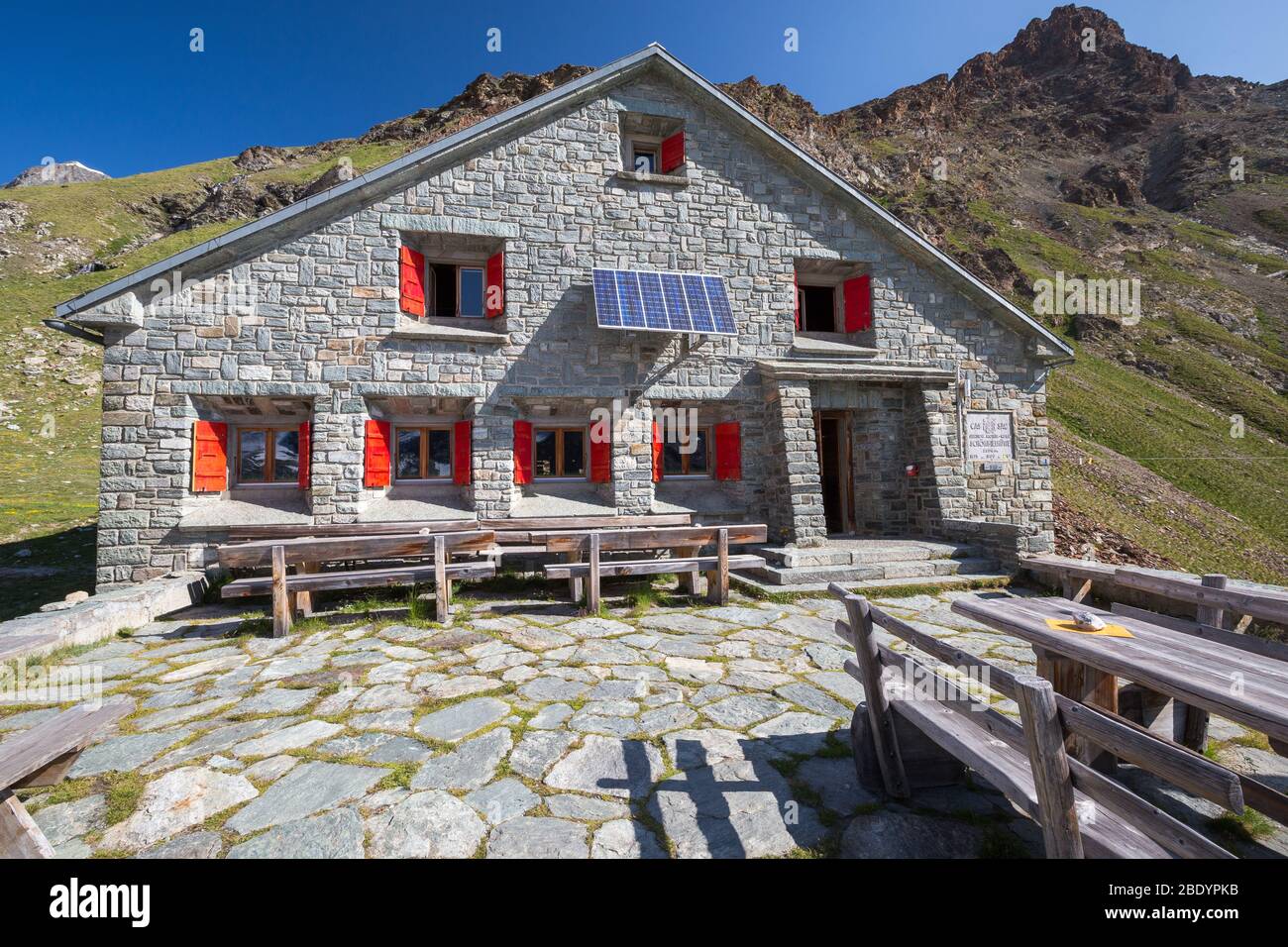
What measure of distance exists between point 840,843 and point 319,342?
948cm

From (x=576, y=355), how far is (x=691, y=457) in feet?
9.75

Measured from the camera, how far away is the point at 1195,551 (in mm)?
12984

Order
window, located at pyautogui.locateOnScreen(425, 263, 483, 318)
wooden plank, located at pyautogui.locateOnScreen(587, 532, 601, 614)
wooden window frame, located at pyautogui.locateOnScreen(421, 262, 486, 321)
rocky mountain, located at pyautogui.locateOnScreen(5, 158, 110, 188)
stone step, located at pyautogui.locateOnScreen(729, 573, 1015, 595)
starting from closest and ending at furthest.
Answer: wooden plank, located at pyautogui.locateOnScreen(587, 532, 601, 614) → stone step, located at pyautogui.locateOnScreen(729, 573, 1015, 595) → wooden window frame, located at pyautogui.locateOnScreen(421, 262, 486, 321) → window, located at pyautogui.locateOnScreen(425, 263, 483, 318) → rocky mountain, located at pyautogui.locateOnScreen(5, 158, 110, 188)

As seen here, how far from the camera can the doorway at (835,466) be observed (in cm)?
1097

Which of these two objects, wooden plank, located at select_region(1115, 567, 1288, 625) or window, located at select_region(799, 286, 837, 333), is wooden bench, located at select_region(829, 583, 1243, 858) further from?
window, located at select_region(799, 286, 837, 333)

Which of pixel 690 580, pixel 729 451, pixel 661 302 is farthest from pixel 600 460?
pixel 690 580

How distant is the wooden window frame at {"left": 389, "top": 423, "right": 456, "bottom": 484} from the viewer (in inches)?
363

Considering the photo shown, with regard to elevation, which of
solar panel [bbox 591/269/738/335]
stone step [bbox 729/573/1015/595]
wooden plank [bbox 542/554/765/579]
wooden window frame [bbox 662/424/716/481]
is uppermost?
solar panel [bbox 591/269/738/335]

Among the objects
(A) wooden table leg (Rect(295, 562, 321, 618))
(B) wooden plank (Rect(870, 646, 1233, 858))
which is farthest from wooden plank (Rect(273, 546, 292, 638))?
(B) wooden plank (Rect(870, 646, 1233, 858))

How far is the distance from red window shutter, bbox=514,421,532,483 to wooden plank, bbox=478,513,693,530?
2.68ft

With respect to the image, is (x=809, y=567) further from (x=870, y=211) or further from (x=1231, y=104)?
(x=1231, y=104)

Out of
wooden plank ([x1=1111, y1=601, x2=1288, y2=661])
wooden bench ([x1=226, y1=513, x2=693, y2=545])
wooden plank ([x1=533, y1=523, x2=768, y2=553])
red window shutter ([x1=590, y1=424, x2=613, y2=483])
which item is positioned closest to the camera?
wooden plank ([x1=1111, y1=601, x2=1288, y2=661])

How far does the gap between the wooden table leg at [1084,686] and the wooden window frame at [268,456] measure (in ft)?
33.5
